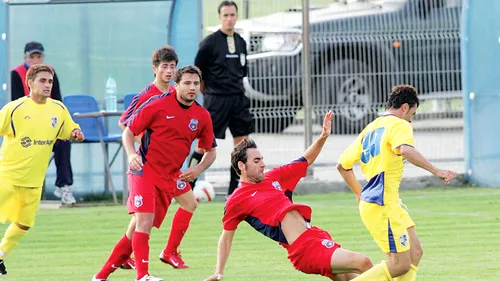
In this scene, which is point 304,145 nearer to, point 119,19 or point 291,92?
point 291,92

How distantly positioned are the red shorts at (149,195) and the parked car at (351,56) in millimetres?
6427

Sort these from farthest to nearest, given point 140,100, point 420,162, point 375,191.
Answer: point 140,100, point 375,191, point 420,162

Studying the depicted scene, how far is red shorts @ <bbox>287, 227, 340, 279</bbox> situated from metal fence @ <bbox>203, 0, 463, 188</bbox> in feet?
24.4

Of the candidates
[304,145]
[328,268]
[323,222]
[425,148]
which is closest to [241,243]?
[323,222]

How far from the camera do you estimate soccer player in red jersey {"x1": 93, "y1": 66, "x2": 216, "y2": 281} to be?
8.55m

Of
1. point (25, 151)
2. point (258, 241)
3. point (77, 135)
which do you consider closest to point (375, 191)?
point (77, 135)

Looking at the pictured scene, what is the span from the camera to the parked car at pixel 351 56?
15305 millimetres

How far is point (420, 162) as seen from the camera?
23.9ft

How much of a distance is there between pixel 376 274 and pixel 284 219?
790 mm

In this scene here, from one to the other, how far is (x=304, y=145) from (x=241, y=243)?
Result: 450 centimetres

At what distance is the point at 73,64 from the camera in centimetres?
1502

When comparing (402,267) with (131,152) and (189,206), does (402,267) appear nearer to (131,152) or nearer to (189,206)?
(131,152)

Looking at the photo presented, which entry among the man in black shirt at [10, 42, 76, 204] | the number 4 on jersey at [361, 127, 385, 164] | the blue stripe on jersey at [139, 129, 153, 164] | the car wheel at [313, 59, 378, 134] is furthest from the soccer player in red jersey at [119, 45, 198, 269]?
the car wheel at [313, 59, 378, 134]

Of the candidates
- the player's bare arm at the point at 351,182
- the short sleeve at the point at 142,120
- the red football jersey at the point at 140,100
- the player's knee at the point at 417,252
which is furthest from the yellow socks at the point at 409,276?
the red football jersey at the point at 140,100
